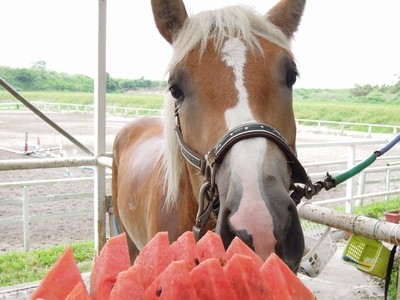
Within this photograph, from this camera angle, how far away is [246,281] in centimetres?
50

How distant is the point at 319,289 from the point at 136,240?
1769 mm


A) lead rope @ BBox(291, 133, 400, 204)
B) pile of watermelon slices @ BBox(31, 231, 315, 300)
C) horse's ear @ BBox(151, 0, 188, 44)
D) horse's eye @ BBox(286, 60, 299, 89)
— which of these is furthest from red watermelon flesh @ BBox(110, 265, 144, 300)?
horse's ear @ BBox(151, 0, 188, 44)

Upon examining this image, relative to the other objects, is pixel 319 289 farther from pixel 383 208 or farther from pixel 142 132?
pixel 383 208

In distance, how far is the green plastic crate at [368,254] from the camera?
227 centimetres

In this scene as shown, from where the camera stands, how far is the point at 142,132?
331 cm

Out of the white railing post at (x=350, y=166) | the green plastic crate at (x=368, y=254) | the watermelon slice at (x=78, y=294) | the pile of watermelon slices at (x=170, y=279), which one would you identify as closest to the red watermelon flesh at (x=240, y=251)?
the pile of watermelon slices at (x=170, y=279)

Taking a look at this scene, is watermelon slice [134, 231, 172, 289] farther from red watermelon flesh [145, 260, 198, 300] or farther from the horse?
the horse

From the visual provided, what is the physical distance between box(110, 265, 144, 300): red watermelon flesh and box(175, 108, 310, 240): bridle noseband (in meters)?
0.76

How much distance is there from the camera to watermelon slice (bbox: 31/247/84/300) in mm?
500

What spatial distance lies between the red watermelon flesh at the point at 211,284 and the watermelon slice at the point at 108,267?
0.11m

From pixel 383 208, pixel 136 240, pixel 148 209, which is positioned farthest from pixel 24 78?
pixel 383 208

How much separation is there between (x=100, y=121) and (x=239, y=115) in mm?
2090

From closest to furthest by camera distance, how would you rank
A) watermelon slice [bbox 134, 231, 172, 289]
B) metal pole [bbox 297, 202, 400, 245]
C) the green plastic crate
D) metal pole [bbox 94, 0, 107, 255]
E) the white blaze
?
watermelon slice [bbox 134, 231, 172, 289] → the white blaze → metal pole [bbox 297, 202, 400, 245] → the green plastic crate → metal pole [bbox 94, 0, 107, 255]

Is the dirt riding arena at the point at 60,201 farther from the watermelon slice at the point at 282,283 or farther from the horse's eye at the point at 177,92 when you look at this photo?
the watermelon slice at the point at 282,283
